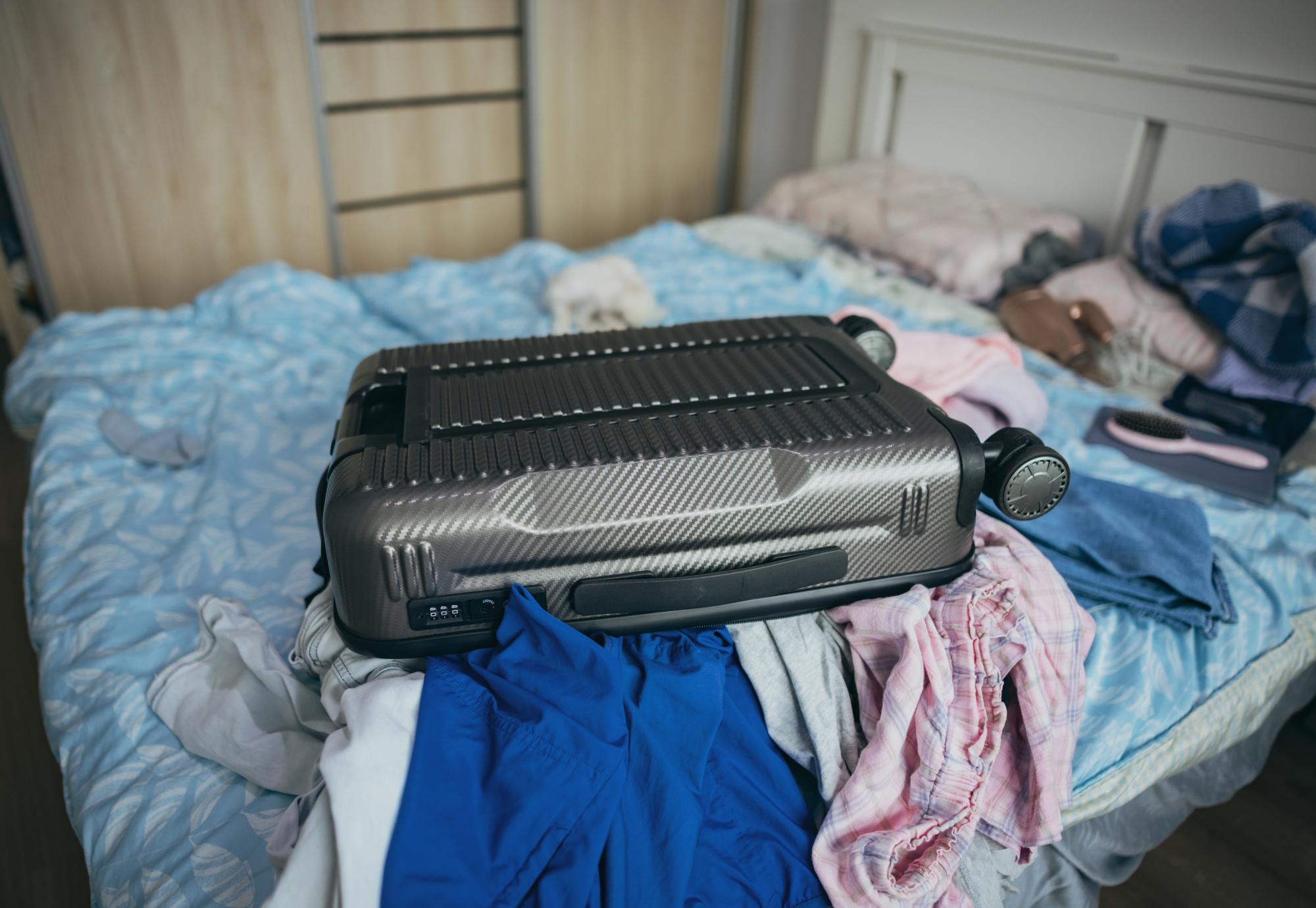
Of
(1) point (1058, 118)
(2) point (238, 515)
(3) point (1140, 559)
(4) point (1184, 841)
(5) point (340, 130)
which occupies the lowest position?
(4) point (1184, 841)

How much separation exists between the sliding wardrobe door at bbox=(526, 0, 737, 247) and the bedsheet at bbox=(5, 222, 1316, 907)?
39.4 inches

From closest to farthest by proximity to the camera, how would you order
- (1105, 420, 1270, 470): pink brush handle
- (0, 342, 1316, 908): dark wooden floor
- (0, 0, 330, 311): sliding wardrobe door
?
(0, 342, 1316, 908): dark wooden floor, (1105, 420, 1270, 470): pink brush handle, (0, 0, 330, 311): sliding wardrobe door

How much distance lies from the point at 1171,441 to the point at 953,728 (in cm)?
85

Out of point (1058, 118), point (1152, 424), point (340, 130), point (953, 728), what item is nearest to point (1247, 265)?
point (1152, 424)

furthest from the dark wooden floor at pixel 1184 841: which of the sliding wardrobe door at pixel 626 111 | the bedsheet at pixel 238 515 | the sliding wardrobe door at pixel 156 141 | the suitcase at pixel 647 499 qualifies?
the sliding wardrobe door at pixel 626 111

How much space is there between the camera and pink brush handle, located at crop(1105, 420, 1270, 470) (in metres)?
1.35

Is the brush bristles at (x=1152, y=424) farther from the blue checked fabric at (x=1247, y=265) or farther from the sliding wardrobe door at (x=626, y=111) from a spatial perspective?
the sliding wardrobe door at (x=626, y=111)

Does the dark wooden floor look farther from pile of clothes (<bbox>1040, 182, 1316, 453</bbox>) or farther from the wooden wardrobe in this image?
the wooden wardrobe

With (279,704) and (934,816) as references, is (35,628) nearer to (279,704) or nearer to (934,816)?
(279,704)

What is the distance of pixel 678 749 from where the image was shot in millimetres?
736

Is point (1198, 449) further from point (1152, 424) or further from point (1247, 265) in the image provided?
point (1247, 265)

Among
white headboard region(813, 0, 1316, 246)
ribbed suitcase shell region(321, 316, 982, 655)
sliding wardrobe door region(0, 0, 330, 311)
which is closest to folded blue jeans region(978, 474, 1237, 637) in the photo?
ribbed suitcase shell region(321, 316, 982, 655)

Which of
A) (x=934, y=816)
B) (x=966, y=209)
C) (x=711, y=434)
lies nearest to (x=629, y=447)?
(x=711, y=434)

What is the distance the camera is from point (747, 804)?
0.75 m
